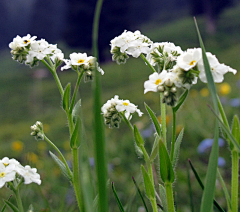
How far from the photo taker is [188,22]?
48.0 ft

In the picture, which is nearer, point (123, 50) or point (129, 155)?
point (123, 50)

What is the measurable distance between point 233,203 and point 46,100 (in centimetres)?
978

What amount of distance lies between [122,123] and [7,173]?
151 inches

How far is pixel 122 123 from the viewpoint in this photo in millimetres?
4668

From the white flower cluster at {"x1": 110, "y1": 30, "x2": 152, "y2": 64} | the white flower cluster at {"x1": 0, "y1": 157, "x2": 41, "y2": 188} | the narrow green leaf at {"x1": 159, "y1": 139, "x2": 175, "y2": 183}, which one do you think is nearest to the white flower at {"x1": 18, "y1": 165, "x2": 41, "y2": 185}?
the white flower cluster at {"x1": 0, "y1": 157, "x2": 41, "y2": 188}

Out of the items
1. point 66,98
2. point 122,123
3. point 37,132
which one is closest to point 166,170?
point 66,98

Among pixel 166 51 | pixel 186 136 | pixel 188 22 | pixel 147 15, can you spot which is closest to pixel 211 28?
pixel 188 22

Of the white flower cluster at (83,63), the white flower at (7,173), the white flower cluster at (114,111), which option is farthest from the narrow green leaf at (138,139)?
the white flower at (7,173)

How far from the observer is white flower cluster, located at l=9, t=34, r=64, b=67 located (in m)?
1.00

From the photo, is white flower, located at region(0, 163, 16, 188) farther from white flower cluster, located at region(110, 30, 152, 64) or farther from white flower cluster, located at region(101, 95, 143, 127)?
white flower cluster, located at region(110, 30, 152, 64)

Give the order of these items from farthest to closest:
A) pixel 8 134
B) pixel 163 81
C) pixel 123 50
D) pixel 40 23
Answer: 1. pixel 40 23
2. pixel 8 134
3. pixel 123 50
4. pixel 163 81

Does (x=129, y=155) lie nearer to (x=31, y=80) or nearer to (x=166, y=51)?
(x=166, y=51)

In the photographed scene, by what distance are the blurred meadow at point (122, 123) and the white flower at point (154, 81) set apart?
0.72ft

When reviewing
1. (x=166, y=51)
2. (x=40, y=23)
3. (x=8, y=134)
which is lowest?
(x=166, y=51)
